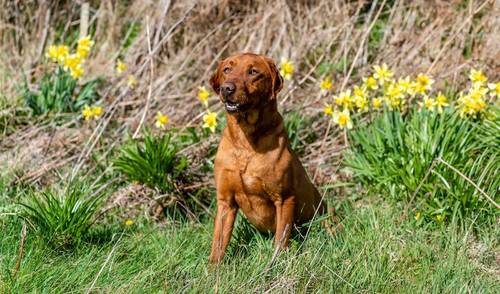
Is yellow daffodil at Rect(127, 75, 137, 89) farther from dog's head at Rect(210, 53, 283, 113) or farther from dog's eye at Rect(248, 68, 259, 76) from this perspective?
dog's eye at Rect(248, 68, 259, 76)

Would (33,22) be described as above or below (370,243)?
above

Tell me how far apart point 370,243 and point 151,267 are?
1.18 meters

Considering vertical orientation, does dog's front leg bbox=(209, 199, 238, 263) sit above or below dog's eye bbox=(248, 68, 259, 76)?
below

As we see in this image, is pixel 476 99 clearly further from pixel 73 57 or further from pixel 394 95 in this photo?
pixel 73 57

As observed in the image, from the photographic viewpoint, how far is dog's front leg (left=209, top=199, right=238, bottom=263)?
→ 4809mm

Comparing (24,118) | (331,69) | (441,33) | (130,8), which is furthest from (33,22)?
(441,33)

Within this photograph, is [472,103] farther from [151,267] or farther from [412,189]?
[151,267]

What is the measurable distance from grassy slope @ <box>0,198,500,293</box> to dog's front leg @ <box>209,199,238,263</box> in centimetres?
10

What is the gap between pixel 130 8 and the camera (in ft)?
27.3

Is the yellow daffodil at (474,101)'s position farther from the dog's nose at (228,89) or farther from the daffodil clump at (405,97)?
the dog's nose at (228,89)

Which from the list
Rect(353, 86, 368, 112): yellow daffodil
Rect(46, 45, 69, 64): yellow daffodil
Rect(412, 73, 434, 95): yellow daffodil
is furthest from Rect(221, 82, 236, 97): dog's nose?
Rect(46, 45, 69, 64): yellow daffodil

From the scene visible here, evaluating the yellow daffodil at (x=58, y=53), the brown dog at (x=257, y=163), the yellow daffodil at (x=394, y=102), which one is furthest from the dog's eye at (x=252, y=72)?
the yellow daffodil at (x=58, y=53)

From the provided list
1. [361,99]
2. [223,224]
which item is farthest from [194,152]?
[223,224]

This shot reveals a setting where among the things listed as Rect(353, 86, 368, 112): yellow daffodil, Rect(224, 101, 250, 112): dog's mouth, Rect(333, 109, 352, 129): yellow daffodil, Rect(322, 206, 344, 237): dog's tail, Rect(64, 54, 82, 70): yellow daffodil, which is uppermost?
Rect(224, 101, 250, 112): dog's mouth
